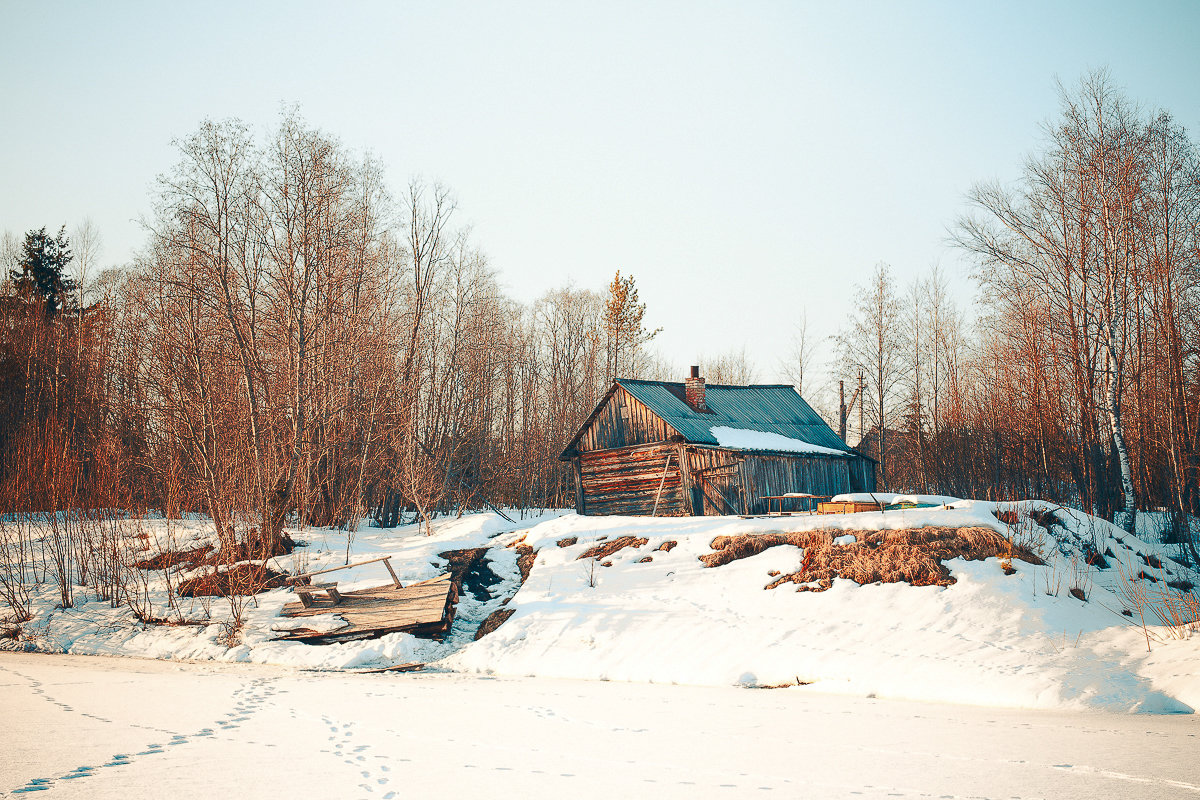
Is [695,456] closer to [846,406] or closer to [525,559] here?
[525,559]

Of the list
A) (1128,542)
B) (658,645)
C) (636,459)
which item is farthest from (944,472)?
(658,645)

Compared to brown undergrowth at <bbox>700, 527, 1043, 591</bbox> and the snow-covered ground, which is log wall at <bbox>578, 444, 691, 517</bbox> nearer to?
the snow-covered ground

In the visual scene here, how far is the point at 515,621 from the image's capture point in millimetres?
14867

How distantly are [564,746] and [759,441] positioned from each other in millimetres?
22073

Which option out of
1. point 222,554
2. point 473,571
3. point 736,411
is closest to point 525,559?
point 473,571

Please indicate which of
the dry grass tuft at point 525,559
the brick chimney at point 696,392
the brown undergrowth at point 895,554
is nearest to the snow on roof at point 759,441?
the brick chimney at point 696,392

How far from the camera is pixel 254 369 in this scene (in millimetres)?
22047

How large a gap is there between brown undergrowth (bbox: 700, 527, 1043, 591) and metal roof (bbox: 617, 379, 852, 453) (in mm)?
11533

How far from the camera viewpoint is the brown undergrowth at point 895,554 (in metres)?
13.2

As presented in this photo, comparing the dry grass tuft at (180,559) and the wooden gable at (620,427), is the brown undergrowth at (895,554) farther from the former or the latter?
the dry grass tuft at (180,559)

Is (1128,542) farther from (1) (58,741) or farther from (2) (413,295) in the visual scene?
(2) (413,295)

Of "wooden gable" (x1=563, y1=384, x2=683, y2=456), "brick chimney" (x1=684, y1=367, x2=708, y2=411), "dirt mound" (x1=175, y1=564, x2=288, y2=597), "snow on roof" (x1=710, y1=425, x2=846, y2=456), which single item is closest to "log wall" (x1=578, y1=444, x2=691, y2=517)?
"wooden gable" (x1=563, y1=384, x2=683, y2=456)

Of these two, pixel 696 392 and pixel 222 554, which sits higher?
pixel 696 392

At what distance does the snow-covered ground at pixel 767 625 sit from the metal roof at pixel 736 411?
911cm
